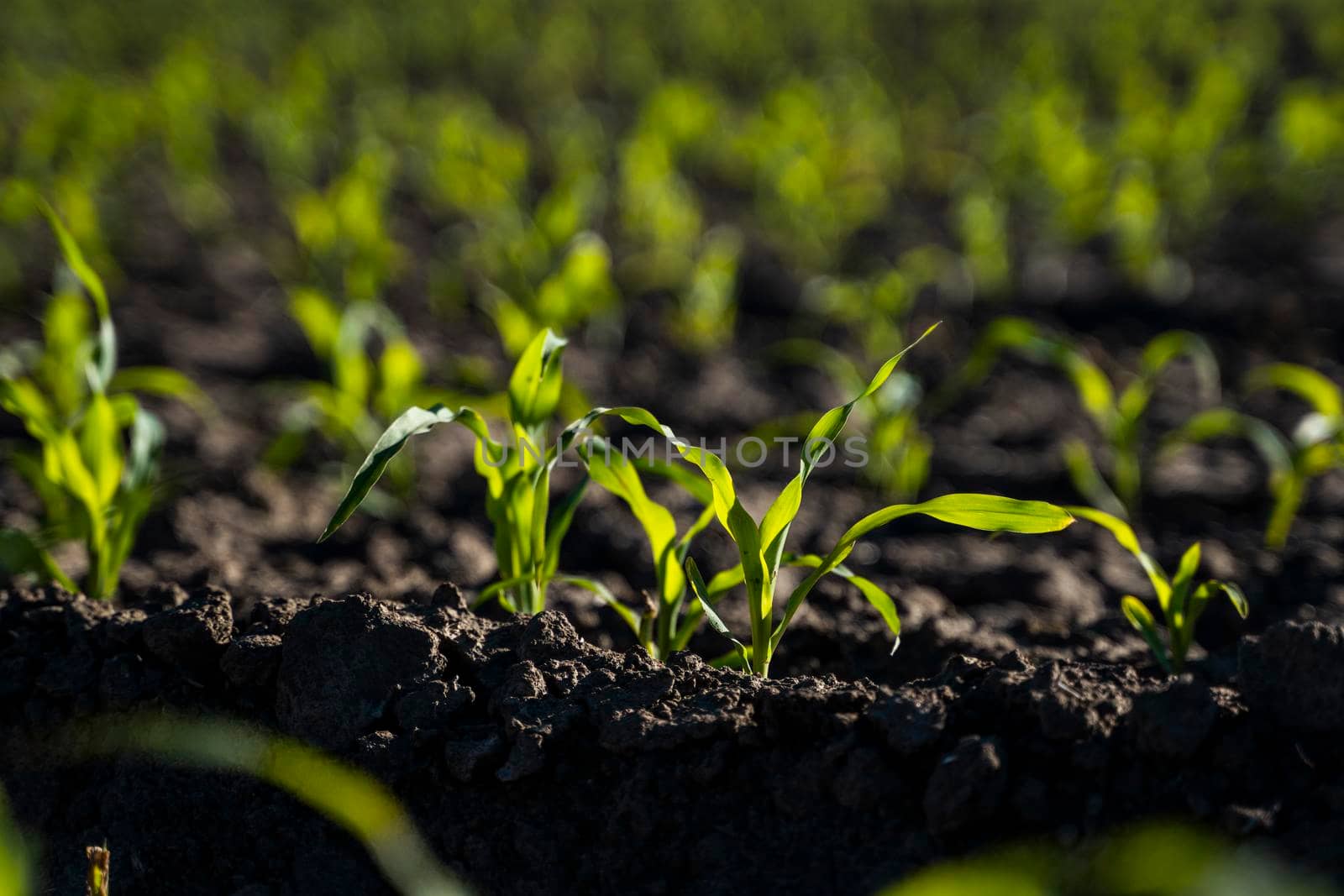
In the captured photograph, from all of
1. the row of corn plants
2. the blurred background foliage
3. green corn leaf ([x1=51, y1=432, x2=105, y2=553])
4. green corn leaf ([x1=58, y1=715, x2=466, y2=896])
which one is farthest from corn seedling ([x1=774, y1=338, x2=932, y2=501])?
green corn leaf ([x1=51, y1=432, x2=105, y2=553])

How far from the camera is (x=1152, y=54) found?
8609mm

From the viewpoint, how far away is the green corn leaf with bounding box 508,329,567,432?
1733 millimetres

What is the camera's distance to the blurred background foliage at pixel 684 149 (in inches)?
165

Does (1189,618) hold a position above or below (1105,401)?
below

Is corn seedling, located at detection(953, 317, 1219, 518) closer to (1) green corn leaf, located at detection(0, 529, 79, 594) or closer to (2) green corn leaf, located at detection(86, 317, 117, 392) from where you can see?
(2) green corn leaf, located at detection(86, 317, 117, 392)

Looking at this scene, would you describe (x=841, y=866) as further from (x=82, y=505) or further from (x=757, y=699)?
(x=82, y=505)

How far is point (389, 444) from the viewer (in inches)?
55.7

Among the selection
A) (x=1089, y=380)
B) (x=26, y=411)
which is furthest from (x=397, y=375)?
(x=1089, y=380)

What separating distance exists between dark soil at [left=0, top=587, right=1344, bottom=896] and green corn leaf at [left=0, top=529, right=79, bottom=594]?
316 mm

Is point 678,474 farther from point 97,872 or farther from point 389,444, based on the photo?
point 97,872

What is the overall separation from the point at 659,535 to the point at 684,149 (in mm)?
5075

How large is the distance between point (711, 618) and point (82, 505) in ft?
3.79

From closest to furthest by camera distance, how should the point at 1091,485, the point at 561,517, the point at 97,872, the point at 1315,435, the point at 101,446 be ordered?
the point at 97,872, the point at 561,517, the point at 101,446, the point at 1315,435, the point at 1091,485

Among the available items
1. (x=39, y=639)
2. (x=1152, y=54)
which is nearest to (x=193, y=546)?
(x=39, y=639)
